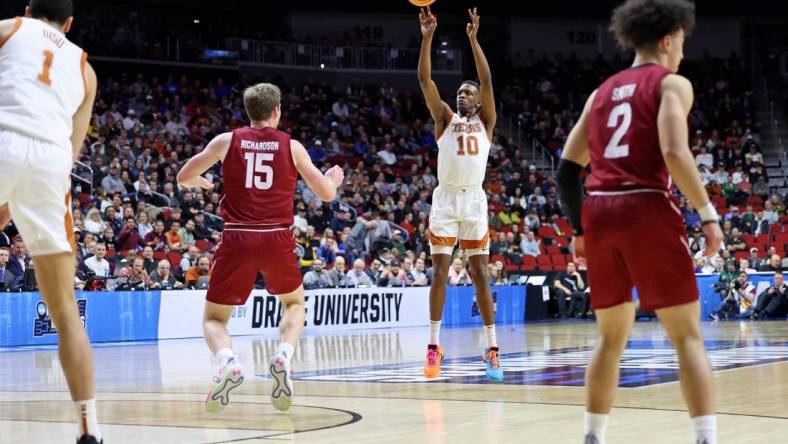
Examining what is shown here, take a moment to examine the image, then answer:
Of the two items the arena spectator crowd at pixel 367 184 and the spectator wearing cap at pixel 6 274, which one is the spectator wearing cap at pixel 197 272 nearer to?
the arena spectator crowd at pixel 367 184

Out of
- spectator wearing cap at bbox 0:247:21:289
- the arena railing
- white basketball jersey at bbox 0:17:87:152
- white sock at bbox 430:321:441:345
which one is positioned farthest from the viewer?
the arena railing

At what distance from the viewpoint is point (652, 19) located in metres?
4.79

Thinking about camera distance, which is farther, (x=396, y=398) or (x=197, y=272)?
(x=197, y=272)

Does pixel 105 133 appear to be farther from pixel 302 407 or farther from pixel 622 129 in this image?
pixel 622 129

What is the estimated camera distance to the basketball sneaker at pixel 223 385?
6.76 meters

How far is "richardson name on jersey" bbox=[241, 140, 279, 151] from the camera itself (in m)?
7.28

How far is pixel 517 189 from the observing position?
28.0m

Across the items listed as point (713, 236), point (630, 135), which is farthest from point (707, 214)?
point (630, 135)

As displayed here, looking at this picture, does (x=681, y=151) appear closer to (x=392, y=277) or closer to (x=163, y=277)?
(x=163, y=277)

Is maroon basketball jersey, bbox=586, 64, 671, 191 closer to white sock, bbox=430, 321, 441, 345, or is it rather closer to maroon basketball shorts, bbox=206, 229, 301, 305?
maroon basketball shorts, bbox=206, 229, 301, 305

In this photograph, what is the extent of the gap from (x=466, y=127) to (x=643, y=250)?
5334 mm

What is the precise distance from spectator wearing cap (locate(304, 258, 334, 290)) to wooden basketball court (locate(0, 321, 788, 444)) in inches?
209

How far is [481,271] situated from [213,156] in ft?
10.5

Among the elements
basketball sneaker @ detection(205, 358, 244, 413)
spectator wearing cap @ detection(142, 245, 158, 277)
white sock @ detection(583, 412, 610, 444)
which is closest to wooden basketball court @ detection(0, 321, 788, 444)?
basketball sneaker @ detection(205, 358, 244, 413)
